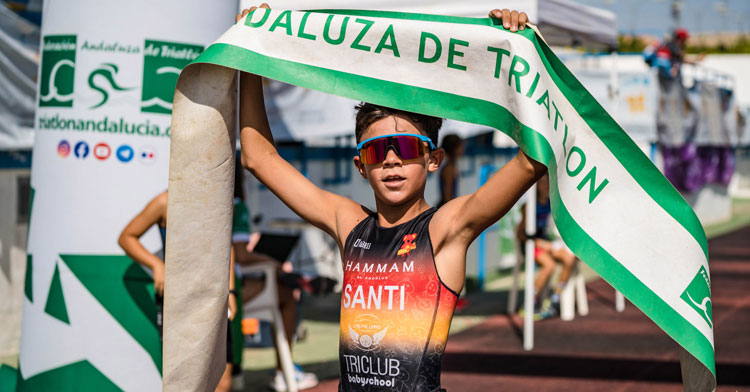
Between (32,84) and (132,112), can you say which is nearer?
(132,112)

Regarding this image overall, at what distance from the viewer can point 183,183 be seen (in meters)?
3.06

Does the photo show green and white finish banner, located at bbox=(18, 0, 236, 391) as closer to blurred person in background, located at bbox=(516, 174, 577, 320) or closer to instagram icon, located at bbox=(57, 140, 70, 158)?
instagram icon, located at bbox=(57, 140, 70, 158)

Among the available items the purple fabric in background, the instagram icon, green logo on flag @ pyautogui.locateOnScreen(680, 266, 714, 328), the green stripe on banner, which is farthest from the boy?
A: the purple fabric in background

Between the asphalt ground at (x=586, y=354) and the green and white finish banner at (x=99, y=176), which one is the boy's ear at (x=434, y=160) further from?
the asphalt ground at (x=586, y=354)

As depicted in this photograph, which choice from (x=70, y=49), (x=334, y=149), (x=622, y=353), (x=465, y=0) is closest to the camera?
(x=70, y=49)

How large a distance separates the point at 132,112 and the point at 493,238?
31.9 feet

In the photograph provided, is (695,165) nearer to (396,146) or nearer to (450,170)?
(450,170)

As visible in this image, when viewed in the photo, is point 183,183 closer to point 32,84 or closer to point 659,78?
point 32,84

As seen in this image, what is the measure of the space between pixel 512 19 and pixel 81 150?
2.84 metres

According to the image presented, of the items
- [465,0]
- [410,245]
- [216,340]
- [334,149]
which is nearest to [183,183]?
[216,340]

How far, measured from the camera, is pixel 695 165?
23.8 metres

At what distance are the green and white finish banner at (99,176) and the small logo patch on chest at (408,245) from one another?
92.9 inches

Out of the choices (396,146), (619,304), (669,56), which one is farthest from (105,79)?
(669,56)

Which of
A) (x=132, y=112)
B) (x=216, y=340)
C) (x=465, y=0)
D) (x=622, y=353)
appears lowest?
(x=622, y=353)
